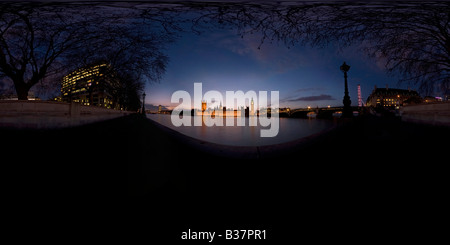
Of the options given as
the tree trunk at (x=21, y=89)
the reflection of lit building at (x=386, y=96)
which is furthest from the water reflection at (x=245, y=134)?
the reflection of lit building at (x=386, y=96)

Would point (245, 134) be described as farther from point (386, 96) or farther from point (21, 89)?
point (386, 96)

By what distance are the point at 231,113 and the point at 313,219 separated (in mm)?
55267

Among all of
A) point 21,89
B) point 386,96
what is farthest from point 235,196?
point 386,96

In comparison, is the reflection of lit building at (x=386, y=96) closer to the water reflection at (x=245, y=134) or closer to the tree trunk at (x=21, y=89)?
the water reflection at (x=245, y=134)

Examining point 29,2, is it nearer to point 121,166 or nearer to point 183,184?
point 121,166

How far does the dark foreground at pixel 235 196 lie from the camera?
58.8 inches

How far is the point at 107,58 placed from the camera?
15320 millimetres

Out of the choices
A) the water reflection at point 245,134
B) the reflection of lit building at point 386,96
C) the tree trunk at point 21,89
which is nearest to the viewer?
the water reflection at point 245,134

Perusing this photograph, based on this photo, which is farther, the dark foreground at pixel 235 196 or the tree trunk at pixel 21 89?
the tree trunk at pixel 21 89

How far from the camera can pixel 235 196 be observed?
6.31 feet

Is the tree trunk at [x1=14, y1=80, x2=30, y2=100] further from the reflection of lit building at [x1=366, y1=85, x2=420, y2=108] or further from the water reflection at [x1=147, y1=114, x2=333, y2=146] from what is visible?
the reflection of lit building at [x1=366, y1=85, x2=420, y2=108]
